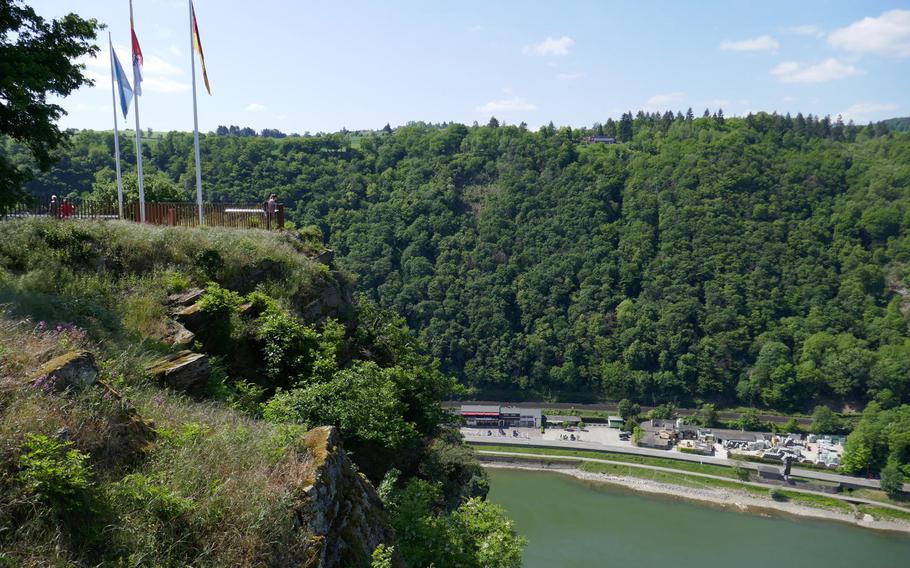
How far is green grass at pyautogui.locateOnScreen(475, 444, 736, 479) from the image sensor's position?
146 ft

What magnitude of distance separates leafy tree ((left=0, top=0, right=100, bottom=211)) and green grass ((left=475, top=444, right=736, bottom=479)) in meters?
43.0

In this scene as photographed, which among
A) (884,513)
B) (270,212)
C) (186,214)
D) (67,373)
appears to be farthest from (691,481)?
(67,373)

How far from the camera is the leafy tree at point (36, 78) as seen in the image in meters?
8.77

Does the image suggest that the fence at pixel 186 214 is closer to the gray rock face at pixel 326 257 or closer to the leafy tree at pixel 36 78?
the gray rock face at pixel 326 257

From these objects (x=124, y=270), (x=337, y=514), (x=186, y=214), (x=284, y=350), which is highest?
(x=186, y=214)

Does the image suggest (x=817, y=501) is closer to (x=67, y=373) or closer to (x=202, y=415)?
(x=202, y=415)

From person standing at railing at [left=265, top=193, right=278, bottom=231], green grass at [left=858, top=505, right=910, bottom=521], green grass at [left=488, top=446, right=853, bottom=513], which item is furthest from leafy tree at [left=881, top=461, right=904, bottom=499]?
person standing at railing at [left=265, top=193, right=278, bottom=231]

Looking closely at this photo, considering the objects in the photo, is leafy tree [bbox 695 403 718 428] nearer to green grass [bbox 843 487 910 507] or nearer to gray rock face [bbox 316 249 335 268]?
green grass [bbox 843 487 910 507]

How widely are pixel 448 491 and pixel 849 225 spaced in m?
75.5

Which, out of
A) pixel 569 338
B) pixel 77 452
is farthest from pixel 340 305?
pixel 569 338

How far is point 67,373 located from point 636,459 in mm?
46394

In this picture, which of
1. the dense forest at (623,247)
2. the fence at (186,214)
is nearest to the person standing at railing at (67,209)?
the fence at (186,214)

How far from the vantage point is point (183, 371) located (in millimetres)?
7973

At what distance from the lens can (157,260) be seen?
446 inches
